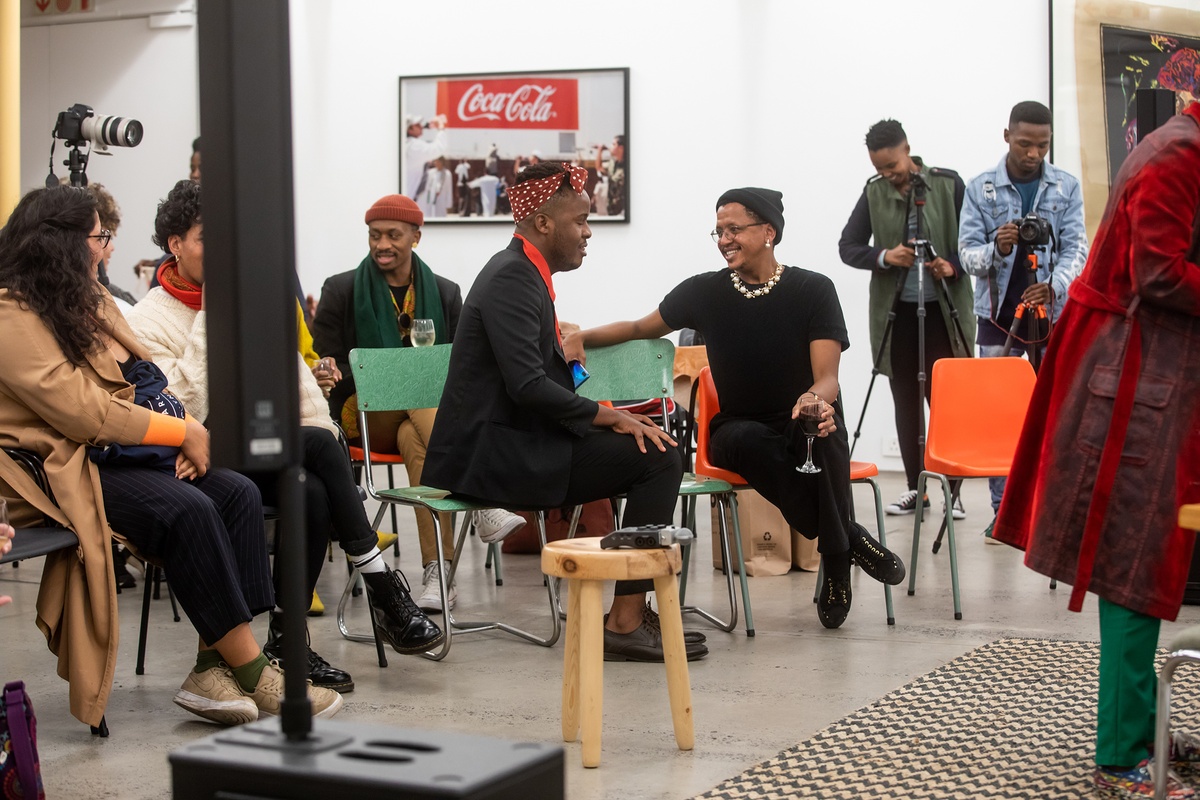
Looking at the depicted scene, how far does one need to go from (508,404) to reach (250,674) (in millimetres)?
1001

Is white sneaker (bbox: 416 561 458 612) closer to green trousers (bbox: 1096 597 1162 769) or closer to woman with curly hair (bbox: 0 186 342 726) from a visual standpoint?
woman with curly hair (bbox: 0 186 342 726)

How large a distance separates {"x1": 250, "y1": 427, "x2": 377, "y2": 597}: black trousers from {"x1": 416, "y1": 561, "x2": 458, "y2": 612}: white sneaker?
553mm

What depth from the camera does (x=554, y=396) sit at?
11.6 ft

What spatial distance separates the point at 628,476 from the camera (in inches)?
142

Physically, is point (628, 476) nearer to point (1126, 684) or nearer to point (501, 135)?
point (1126, 684)

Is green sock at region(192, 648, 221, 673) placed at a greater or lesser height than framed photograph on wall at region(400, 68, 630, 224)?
lesser

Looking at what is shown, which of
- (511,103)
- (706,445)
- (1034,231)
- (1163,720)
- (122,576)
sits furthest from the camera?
(511,103)

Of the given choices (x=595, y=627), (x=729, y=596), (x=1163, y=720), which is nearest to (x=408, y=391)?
(x=729, y=596)

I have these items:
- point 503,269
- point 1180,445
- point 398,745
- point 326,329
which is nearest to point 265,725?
point 398,745

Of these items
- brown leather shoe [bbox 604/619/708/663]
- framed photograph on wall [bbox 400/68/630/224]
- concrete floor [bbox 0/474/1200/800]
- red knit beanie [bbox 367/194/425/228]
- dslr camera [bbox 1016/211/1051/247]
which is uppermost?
framed photograph on wall [bbox 400/68/630/224]

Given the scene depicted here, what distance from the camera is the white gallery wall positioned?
7.68 meters

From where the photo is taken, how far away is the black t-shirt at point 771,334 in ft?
13.2

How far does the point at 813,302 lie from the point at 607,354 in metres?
0.66

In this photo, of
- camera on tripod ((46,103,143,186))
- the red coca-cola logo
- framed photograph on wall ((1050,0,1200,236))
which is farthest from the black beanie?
the red coca-cola logo
